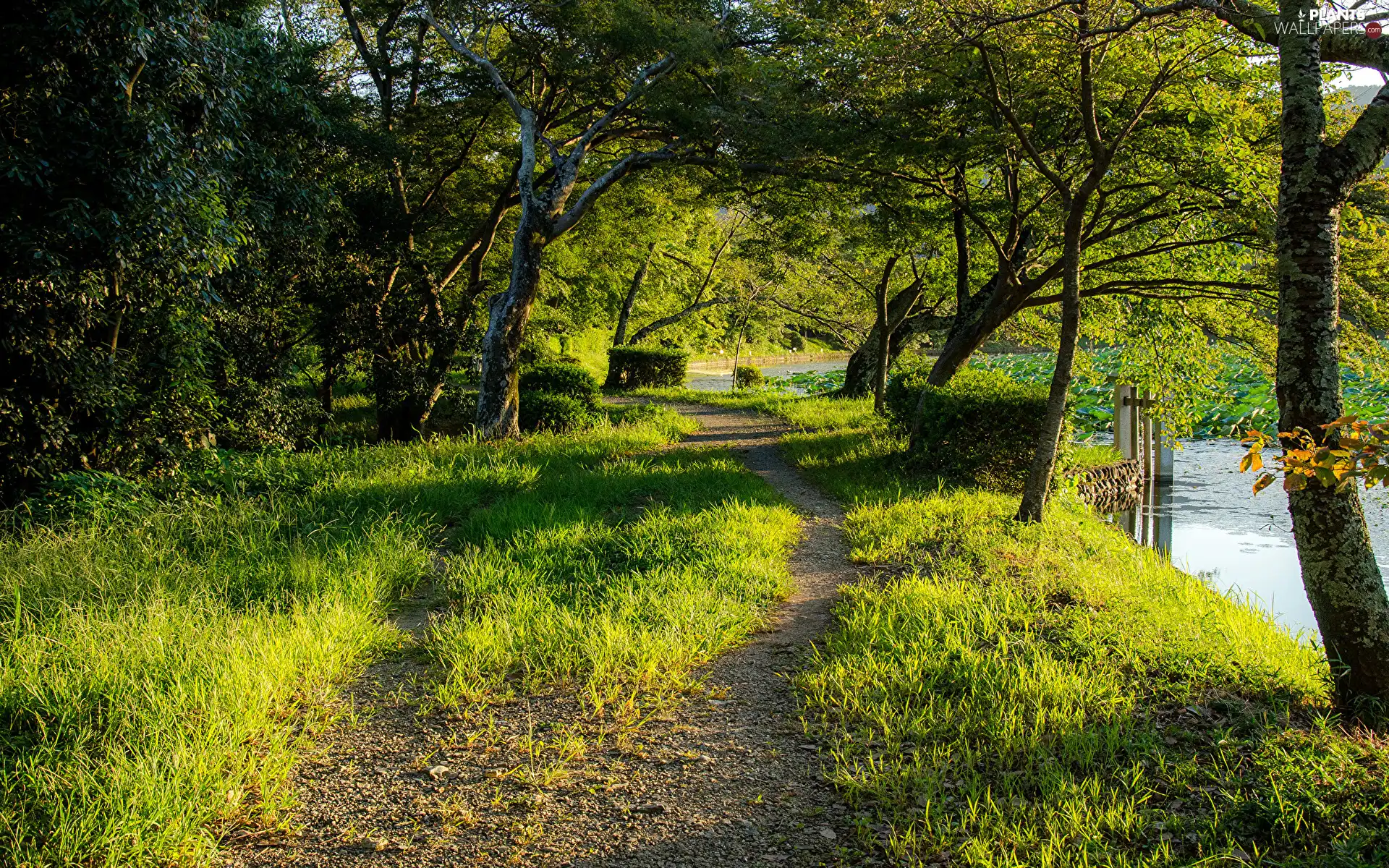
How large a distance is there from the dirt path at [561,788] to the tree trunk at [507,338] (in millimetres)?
7778

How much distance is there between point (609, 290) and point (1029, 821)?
22429mm

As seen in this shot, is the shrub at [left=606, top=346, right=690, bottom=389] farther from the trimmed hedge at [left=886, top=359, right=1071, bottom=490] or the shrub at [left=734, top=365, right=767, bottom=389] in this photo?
the trimmed hedge at [left=886, top=359, right=1071, bottom=490]

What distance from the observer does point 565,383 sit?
14953 millimetres

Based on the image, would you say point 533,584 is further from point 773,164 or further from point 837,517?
point 773,164

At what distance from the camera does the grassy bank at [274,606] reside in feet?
9.34

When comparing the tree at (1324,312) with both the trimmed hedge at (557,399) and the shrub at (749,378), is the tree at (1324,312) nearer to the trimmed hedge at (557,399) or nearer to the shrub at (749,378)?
the trimmed hedge at (557,399)

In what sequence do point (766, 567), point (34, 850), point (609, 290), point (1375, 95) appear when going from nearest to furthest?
point (34, 850)
point (1375, 95)
point (766, 567)
point (609, 290)

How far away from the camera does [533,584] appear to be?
17.3ft

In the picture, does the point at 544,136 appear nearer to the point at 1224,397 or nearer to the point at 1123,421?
the point at 1224,397

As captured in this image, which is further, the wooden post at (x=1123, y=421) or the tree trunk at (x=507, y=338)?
the wooden post at (x=1123, y=421)


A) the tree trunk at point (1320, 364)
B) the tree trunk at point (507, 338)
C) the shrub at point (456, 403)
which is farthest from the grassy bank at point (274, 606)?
the shrub at point (456, 403)

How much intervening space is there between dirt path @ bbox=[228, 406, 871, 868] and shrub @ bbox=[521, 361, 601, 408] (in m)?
10.9

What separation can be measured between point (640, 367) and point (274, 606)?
19.7 meters

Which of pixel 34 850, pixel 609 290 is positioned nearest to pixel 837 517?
pixel 34 850
